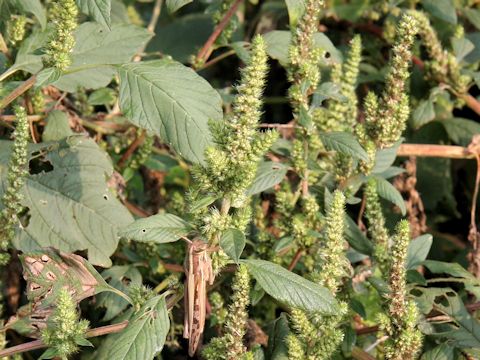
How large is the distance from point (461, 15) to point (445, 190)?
0.73 m

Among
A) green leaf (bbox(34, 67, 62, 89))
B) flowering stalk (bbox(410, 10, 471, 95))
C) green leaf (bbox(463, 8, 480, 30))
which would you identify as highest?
green leaf (bbox(34, 67, 62, 89))

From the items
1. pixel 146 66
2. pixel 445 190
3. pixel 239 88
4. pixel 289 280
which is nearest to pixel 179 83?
pixel 146 66

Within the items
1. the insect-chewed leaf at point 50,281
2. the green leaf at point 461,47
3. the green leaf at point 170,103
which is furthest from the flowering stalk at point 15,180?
the green leaf at point 461,47

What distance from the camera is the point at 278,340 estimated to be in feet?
6.23

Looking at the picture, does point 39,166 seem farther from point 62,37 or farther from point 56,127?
point 62,37

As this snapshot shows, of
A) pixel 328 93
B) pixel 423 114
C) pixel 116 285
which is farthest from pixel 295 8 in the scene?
pixel 423 114

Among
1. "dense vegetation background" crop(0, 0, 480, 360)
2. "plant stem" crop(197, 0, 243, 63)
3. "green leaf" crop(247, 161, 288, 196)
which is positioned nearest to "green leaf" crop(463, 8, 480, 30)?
"dense vegetation background" crop(0, 0, 480, 360)

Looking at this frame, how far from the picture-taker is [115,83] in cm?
254

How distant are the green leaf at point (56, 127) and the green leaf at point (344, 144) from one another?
71 centimetres

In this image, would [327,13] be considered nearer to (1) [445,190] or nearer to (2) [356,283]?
(1) [445,190]

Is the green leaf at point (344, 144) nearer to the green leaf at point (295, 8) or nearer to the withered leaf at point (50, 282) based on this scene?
the green leaf at point (295, 8)

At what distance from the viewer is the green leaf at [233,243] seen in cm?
151

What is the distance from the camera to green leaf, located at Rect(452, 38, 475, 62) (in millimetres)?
2758

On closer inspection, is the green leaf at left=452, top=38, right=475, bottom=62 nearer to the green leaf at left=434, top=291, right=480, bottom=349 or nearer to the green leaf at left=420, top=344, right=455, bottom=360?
the green leaf at left=434, top=291, right=480, bottom=349
